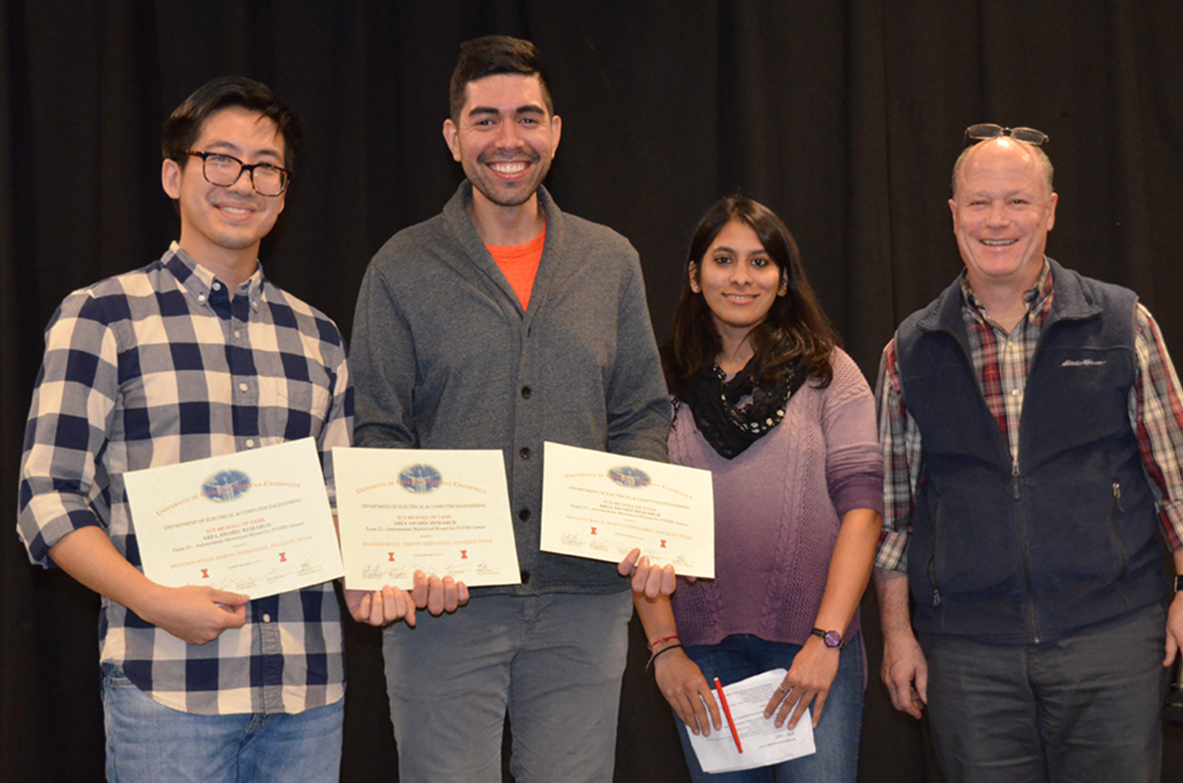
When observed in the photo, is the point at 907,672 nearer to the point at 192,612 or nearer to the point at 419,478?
the point at 419,478

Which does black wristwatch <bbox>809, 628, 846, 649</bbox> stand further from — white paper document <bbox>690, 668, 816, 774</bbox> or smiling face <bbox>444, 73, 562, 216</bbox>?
smiling face <bbox>444, 73, 562, 216</bbox>

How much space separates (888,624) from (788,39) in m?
2.36

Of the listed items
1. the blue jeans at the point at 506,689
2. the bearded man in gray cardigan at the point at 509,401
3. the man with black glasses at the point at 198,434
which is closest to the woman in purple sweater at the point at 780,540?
the bearded man in gray cardigan at the point at 509,401

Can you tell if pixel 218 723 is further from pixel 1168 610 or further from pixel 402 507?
pixel 1168 610

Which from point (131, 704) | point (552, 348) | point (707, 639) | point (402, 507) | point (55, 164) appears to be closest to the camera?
point (131, 704)

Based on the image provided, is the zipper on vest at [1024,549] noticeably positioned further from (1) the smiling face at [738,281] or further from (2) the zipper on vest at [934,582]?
(1) the smiling face at [738,281]

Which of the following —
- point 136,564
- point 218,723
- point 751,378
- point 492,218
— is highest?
point 492,218

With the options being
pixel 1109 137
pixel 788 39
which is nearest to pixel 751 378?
pixel 788 39

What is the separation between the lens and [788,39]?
3.94 m

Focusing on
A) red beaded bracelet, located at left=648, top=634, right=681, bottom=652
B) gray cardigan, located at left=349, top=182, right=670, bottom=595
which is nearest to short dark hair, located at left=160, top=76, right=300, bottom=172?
gray cardigan, located at left=349, top=182, right=670, bottom=595

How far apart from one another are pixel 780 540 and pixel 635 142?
2.04 meters

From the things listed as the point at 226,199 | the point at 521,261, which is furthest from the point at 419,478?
the point at 226,199

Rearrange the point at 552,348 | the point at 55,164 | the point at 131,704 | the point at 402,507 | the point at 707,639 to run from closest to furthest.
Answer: the point at 131,704
the point at 402,507
the point at 552,348
the point at 707,639
the point at 55,164

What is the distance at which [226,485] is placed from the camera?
1964mm
